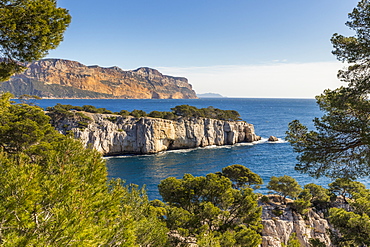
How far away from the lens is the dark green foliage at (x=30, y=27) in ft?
22.5

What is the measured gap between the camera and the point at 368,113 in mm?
8008

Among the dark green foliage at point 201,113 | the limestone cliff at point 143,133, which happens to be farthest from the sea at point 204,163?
the dark green foliage at point 201,113

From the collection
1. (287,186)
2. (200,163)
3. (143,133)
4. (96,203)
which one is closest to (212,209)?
(96,203)

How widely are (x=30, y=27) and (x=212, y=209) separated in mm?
14192

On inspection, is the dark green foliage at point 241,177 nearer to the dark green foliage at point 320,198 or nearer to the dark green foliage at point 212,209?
the dark green foliage at point 320,198

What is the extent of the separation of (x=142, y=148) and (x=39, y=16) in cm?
4466

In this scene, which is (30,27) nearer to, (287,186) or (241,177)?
(241,177)

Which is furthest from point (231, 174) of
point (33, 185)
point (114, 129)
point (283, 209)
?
point (114, 129)

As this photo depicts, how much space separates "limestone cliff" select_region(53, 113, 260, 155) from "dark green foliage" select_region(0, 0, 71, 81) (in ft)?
131

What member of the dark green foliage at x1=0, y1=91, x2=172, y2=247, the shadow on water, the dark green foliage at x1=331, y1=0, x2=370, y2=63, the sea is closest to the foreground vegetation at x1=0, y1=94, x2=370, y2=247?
the dark green foliage at x1=0, y1=91, x2=172, y2=247

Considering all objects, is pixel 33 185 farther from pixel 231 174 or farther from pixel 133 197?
pixel 231 174

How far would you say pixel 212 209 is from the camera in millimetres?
15328

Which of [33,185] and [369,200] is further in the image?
[369,200]

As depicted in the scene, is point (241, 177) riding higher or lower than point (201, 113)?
lower
